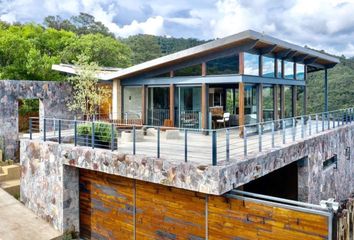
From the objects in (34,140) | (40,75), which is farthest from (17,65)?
(34,140)

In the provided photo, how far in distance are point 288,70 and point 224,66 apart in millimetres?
5591

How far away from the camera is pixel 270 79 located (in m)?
16.0

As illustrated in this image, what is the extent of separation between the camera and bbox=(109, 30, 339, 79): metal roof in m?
13.1

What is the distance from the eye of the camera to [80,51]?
32.3 metres

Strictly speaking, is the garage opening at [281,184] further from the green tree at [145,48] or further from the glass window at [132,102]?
the green tree at [145,48]

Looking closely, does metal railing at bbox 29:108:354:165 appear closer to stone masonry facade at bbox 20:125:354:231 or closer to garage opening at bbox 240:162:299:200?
stone masonry facade at bbox 20:125:354:231

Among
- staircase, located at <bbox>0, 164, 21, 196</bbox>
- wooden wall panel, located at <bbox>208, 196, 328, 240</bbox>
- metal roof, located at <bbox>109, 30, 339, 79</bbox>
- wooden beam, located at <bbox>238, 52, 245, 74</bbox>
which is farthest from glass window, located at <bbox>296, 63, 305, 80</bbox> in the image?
staircase, located at <bbox>0, 164, 21, 196</bbox>

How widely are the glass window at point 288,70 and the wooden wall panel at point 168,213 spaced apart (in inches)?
437

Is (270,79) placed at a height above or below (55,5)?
below

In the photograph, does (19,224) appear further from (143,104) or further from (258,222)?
(258,222)

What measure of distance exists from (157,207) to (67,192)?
3366 mm

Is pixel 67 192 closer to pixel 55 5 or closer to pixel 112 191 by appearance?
pixel 112 191

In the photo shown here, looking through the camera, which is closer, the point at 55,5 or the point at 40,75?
the point at 40,75

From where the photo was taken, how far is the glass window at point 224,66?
13945mm
